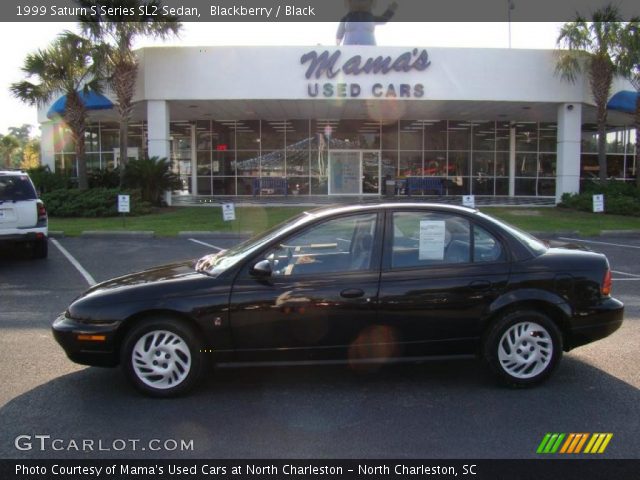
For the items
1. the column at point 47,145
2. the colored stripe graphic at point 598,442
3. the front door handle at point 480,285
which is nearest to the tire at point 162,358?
the front door handle at point 480,285

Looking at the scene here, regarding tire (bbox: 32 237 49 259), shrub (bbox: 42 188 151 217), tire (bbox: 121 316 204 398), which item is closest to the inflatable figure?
shrub (bbox: 42 188 151 217)

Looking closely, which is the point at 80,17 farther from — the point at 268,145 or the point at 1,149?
the point at 1,149

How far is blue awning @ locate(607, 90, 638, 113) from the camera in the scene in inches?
888

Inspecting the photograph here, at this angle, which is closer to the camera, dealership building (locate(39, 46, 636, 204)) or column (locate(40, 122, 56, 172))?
dealership building (locate(39, 46, 636, 204))

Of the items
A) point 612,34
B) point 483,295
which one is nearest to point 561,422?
point 483,295

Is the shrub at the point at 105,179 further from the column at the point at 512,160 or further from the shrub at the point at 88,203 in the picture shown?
the column at the point at 512,160

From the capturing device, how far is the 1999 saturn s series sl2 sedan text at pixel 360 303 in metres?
4.39

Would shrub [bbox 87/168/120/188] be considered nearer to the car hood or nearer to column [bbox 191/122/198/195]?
column [bbox 191/122/198/195]

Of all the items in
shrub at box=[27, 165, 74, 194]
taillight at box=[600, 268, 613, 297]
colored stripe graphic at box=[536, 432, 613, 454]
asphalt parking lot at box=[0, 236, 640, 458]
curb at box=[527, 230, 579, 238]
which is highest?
shrub at box=[27, 165, 74, 194]

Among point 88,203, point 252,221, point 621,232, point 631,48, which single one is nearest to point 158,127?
point 88,203

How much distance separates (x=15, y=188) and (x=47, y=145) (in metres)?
21.9

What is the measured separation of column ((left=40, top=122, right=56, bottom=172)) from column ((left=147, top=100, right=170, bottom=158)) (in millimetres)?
10552

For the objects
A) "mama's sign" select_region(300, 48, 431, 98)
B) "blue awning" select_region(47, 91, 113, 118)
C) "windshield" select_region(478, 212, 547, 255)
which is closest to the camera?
"windshield" select_region(478, 212, 547, 255)

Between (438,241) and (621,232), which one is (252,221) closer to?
(621,232)
